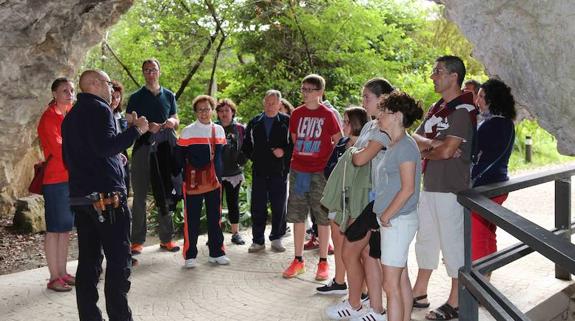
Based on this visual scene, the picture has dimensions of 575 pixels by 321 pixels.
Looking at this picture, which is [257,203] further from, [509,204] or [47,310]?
[509,204]

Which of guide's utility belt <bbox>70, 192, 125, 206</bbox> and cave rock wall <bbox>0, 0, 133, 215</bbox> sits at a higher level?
cave rock wall <bbox>0, 0, 133, 215</bbox>

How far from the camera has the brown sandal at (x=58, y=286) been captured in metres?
5.40

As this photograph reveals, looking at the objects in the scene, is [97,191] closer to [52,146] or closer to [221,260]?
[52,146]

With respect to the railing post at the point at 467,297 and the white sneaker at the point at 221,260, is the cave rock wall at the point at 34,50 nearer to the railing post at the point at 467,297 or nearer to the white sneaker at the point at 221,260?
the white sneaker at the point at 221,260

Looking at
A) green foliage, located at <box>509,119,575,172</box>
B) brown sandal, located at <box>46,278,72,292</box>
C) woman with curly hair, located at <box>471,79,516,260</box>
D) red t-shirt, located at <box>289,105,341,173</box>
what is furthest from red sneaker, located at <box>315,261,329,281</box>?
green foliage, located at <box>509,119,575,172</box>

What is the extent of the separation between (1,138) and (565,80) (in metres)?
7.81

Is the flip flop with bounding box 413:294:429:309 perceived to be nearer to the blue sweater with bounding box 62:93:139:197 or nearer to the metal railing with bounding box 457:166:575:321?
the metal railing with bounding box 457:166:575:321

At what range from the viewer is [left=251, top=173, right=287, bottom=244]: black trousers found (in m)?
6.48

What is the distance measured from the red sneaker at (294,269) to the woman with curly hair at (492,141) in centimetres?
183

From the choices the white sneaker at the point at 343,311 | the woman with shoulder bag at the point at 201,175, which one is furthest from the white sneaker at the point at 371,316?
the woman with shoulder bag at the point at 201,175

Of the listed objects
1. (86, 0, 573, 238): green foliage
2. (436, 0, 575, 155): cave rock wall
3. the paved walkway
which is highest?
(86, 0, 573, 238): green foliage

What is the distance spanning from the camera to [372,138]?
3977 millimetres

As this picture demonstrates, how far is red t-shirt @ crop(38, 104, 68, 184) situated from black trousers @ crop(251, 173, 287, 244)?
2.12 meters

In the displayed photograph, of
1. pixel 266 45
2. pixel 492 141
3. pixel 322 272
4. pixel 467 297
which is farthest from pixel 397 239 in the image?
pixel 266 45
